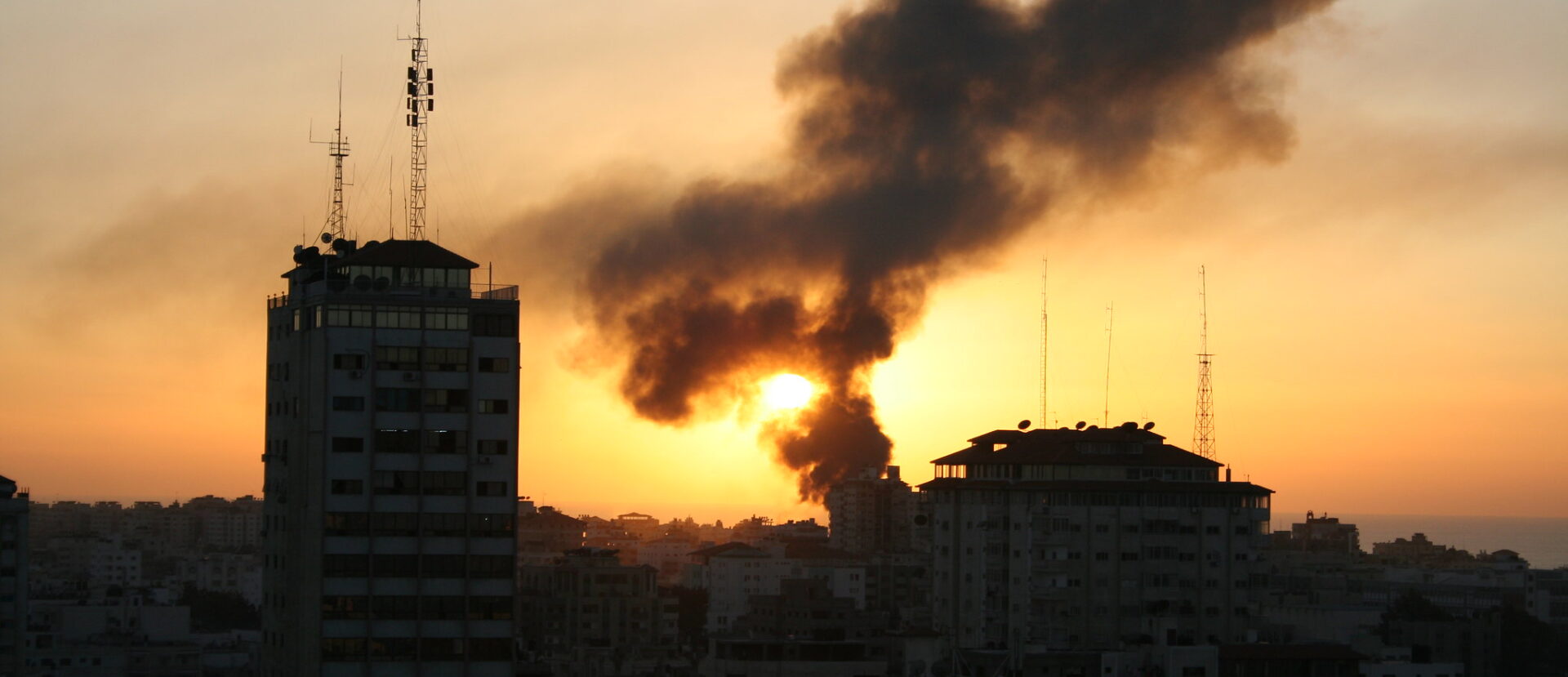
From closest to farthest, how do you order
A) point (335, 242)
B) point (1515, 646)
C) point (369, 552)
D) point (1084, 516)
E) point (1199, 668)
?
point (369, 552) → point (335, 242) → point (1199, 668) → point (1084, 516) → point (1515, 646)

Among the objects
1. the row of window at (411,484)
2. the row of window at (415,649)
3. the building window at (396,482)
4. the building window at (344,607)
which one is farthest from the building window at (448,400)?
the row of window at (415,649)

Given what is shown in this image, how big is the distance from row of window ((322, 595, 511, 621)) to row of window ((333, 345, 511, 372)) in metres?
9.75

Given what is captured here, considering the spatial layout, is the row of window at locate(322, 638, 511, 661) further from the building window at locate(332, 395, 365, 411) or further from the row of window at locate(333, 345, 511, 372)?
the row of window at locate(333, 345, 511, 372)

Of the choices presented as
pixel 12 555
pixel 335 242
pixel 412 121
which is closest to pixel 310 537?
pixel 335 242

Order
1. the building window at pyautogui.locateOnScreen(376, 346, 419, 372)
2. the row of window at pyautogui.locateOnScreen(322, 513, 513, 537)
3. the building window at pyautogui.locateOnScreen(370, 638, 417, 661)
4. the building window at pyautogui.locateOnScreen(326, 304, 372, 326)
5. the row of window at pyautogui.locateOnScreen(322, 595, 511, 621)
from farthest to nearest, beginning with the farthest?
the building window at pyautogui.locateOnScreen(326, 304, 372, 326) → the building window at pyautogui.locateOnScreen(376, 346, 419, 372) → the row of window at pyautogui.locateOnScreen(322, 513, 513, 537) → the row of window at pyautogui.locateOnScreen(322, 595, 511, 621) → the building window at pyautogui.locateOnScreen(370, 638, 417, 661)

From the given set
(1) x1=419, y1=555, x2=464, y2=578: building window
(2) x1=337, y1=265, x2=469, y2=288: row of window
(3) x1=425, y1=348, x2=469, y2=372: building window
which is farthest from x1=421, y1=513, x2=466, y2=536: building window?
(2) x1=337, y1=265, x2=469, y2=288: row of window

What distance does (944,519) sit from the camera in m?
160

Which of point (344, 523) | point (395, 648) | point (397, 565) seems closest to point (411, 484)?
point (344, 523)

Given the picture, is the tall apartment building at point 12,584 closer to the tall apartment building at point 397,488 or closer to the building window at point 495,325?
the tall apartment building at point 397,488

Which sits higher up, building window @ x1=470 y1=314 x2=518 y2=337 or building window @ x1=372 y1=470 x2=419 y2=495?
building window @ x1=470 y1=314 x2=518 y2=337

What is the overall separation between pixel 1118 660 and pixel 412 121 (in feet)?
192

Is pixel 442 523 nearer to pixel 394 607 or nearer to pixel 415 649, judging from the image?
pixel 394 607

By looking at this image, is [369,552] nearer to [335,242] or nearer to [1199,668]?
[335,242]

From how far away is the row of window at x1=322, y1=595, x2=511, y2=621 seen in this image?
93062 millimetres
